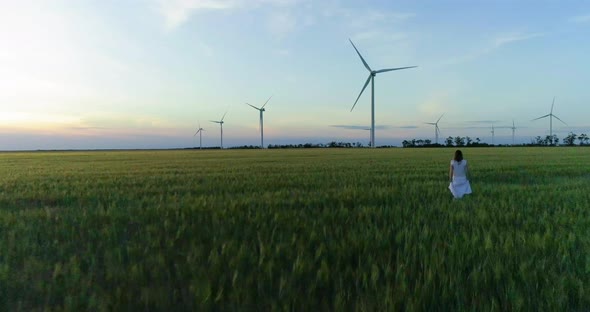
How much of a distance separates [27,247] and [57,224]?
2.09 m

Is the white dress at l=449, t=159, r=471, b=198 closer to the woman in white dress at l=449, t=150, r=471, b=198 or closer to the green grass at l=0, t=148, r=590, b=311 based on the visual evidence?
the woman in white dress at l=449, t=150, r=471, b=198

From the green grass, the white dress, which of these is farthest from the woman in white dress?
the green grass

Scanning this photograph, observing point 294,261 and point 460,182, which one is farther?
point 460,182

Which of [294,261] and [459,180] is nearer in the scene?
[294,261]

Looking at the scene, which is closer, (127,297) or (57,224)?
(127,297)

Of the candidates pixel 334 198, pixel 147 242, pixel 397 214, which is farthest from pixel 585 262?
pixel 334 198

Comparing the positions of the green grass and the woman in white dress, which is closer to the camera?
the green grass

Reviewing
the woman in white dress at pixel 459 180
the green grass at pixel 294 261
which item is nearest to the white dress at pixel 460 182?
the woman in white dress at pixel 459 180

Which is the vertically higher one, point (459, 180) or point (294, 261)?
point (459, 180)

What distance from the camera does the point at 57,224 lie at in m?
7.52

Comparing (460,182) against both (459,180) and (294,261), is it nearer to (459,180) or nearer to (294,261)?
(459,180)

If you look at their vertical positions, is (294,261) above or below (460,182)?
below

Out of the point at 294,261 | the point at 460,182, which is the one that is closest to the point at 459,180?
the point at 460,182

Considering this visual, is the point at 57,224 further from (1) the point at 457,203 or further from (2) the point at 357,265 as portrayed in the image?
(1) the point at 457,203
